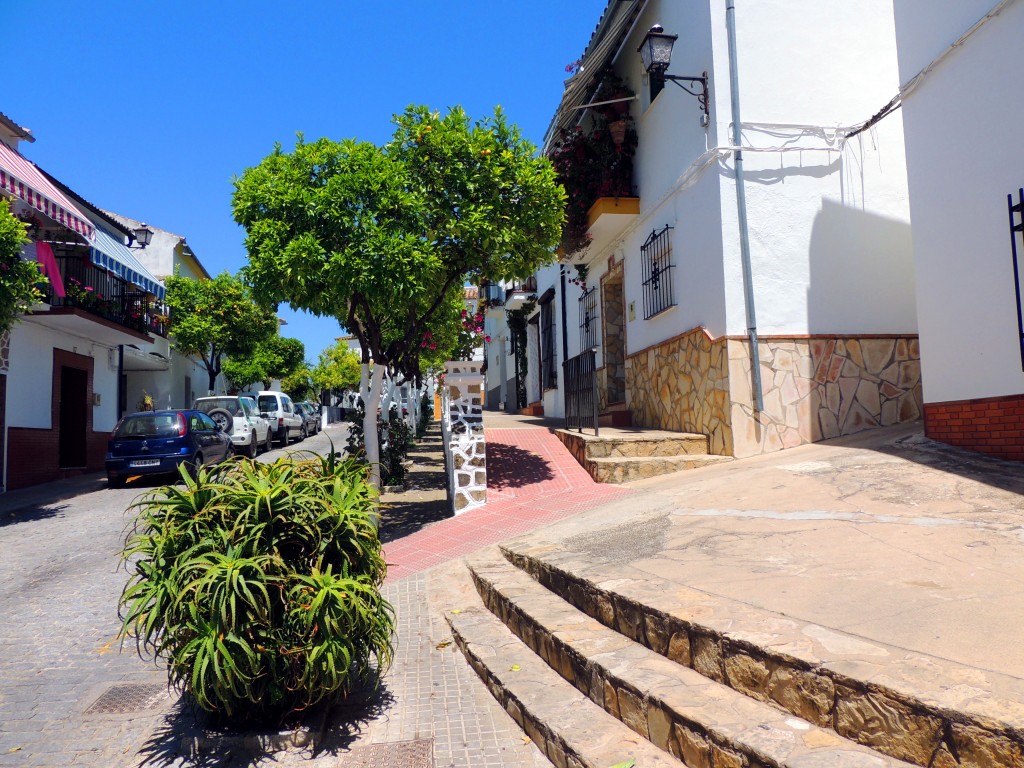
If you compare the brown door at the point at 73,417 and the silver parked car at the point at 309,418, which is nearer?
the brown door at the point at 73,417

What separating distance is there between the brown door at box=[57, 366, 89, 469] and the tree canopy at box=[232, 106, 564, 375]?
11.7 meters

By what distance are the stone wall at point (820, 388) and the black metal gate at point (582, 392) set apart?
1.91m

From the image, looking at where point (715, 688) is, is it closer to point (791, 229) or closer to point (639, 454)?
point (639, 454)

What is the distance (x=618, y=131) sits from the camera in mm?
11133

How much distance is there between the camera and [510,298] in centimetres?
2127

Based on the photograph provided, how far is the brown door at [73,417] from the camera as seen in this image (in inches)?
653

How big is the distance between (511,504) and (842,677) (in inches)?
221

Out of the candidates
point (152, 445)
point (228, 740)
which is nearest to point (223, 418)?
point (152, 445)

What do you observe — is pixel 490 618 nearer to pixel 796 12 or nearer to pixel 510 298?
pixel 796 12

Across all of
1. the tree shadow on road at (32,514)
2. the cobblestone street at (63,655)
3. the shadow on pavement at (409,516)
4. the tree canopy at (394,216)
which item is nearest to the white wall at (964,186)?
the tree canopy at (394,216)

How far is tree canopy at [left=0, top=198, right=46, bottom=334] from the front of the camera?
9.20 meters

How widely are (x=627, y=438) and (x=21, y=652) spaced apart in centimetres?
645

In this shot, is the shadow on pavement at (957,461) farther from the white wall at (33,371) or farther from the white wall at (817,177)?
the white wall at (33,371)

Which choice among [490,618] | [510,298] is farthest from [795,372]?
[510,298]
